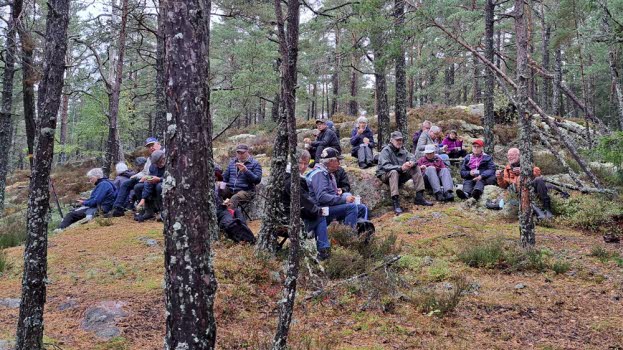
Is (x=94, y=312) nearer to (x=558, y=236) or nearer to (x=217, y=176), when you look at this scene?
(x=217, y=176)

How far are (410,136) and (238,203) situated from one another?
30.0 feet

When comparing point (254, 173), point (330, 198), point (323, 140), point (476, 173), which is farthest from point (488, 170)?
point (254, 173)

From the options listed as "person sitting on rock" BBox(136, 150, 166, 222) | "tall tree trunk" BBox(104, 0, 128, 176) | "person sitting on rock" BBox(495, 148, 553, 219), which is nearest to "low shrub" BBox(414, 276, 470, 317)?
"person sitting on rock" BBox(495, 148, 553, 219)

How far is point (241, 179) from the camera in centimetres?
862

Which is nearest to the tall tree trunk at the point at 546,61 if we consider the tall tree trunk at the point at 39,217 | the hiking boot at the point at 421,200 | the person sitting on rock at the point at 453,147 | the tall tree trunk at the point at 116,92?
the person sitting on rock at the point at 453,147

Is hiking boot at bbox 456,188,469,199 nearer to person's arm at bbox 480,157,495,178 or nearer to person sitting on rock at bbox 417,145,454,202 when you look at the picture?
person sitting on rock at bbox 417,145,454,202

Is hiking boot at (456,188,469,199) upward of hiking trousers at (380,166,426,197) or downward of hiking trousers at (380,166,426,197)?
downward

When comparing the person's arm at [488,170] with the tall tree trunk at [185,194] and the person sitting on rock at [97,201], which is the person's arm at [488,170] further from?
the person sitting on rock at [97,201]

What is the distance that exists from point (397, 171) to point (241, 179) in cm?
339

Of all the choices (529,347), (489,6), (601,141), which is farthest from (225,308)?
(489,6)

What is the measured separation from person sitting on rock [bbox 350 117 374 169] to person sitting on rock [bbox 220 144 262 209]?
320 centimetres

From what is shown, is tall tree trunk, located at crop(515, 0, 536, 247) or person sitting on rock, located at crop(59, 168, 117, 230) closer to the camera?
tall tree trunk, located at crop(515, 0, 536, 247)

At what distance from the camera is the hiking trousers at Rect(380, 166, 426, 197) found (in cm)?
911

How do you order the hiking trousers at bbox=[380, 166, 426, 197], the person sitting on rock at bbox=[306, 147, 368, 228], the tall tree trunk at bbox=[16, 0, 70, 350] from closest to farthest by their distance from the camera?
the tall tree trunk at bbox=[16, 0, 70, 350], the person sitting on rock at bbox=[306, 147, 368, 228], the hiking trousers at bbox=[380, 166, 426, 197]
